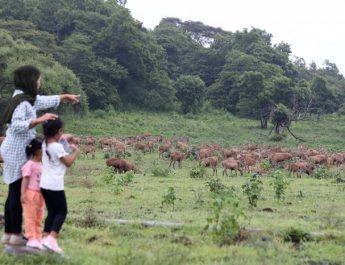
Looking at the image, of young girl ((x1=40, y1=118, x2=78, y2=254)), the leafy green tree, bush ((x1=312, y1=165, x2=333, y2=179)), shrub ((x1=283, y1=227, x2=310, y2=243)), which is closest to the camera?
Result: young girl ((x1=40, y1=118, x2=78, y2=254))

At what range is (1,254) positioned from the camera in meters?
5.60

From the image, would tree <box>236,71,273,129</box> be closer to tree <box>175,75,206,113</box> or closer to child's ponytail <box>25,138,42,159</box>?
tree <box>175,75,206,113</box>

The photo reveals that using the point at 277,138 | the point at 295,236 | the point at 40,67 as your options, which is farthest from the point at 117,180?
the point at 277,138

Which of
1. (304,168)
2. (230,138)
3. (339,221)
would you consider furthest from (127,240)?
(230,138)

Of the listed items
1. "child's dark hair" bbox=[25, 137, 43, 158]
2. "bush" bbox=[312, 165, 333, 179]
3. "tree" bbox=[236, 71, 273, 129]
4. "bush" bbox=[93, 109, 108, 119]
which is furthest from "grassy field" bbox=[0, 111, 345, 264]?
"tree" bbox=[236, 71, 273, 129]

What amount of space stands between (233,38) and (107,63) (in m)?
24.2

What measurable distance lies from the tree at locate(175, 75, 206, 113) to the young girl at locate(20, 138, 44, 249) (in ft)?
166

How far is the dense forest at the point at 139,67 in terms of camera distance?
165 ft

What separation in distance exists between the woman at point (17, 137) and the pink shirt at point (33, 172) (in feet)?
0.37

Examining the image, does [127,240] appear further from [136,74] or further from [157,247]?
[136,74]

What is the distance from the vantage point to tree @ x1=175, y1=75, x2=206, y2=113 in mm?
56344

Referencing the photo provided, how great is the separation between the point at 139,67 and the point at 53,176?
50510mm

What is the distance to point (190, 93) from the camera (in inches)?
2221

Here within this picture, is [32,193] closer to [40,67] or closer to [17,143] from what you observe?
[17,143]
